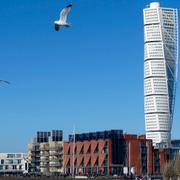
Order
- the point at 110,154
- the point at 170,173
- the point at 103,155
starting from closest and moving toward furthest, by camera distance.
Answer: the point at 170,173
the point at 110,154
the point at 103,155

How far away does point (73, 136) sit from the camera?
184 metres

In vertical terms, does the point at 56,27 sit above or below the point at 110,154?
above

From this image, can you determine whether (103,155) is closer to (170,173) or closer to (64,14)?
(170,173)

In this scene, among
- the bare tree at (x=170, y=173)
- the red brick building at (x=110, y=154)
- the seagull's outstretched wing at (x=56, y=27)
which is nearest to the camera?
the seagull's outstretched wing at (x=56, y=27)

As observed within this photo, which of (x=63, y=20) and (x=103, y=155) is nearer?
(x=63, y=20)

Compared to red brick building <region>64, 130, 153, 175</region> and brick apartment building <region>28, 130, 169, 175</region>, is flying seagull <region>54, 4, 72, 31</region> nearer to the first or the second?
brick apartment building <region>28, 130, 169, 175</region>

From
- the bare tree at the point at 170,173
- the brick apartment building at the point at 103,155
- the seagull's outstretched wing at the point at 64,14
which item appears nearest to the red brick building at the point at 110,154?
the brick apartment building at the point at 103,155

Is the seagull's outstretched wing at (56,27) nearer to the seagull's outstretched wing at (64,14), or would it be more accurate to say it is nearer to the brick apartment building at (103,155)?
the seagull's outstretched wing at (64,14)

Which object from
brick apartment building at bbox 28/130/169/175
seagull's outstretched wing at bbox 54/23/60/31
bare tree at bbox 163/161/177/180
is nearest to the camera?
seagull's outstretched wing at bbox 54/23/60/31

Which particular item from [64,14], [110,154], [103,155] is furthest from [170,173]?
[103,155]

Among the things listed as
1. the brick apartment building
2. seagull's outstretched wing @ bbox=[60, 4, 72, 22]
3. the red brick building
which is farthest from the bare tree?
the red brick building

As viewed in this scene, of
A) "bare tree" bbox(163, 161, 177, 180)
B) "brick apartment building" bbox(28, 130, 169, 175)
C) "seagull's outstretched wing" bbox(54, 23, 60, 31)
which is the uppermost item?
"seagull's outstretched wing" bbox(54, 23, 60, 31)

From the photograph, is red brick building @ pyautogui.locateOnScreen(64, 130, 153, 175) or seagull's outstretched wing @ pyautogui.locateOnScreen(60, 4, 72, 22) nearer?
seagull's outstretched wing @ pyautogui.locateOnScreen(60, 4, 72, 22)

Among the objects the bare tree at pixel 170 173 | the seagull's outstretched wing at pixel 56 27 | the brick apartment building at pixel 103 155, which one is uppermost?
the seagull's outstretched wing at pixel 56 27
